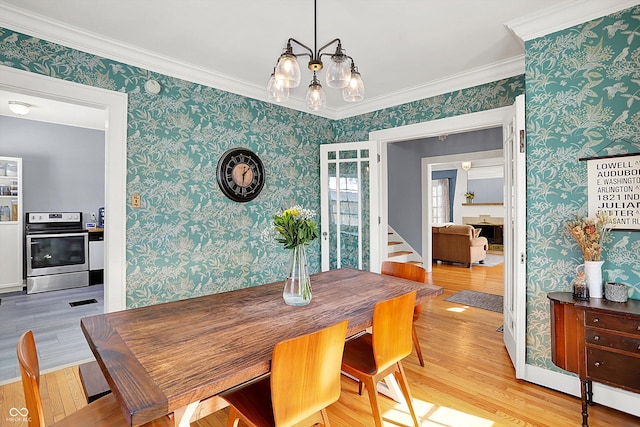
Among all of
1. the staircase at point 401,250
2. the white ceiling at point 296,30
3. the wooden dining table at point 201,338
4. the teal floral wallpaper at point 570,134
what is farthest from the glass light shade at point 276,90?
the staircase at point 401,250

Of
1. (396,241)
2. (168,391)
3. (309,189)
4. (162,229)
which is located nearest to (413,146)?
(396,241)

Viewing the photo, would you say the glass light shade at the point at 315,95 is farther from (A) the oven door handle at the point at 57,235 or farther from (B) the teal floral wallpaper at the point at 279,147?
(A) the oven door handle at the point at 57,235

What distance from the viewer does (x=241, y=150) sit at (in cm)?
339

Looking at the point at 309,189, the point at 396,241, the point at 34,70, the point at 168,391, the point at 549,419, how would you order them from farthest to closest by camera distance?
the point at 396,241, the point at 309,189, the point at 34,70, the point at 549,419, the point at 168,391

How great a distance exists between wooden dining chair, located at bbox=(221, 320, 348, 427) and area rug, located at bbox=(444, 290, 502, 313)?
135 inches

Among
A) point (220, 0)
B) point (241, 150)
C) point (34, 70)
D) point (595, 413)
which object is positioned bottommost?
point (595, 413)

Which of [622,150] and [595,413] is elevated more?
[622,150]

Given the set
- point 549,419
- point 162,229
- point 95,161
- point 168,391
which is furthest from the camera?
point 95,161

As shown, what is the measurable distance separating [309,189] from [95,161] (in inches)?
162

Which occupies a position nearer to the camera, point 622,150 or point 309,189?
point 622,150

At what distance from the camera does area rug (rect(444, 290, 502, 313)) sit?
13.5ft

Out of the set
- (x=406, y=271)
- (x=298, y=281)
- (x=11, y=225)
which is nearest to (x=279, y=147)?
(x=406, y=271)

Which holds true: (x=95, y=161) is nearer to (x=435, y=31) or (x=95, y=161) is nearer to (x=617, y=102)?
(x=435, y=31)

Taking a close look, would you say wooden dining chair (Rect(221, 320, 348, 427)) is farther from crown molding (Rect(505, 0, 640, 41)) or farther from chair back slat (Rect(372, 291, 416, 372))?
crown molding (Rect(505, 0, 640, 41))
